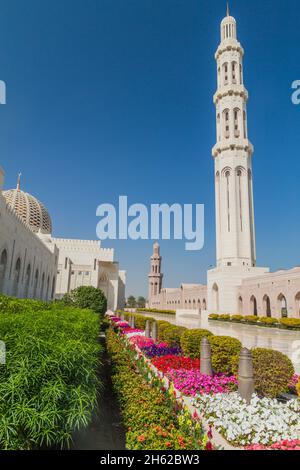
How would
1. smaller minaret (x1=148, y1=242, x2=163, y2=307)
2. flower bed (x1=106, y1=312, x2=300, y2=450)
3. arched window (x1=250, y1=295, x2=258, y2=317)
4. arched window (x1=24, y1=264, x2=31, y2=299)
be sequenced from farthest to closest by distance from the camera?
smaller minaret (x1=148, y1=242, x2=163, y2=307) → arched window (x1=250, y1=295, x2=258, y2=317) → arched window (x1=24, y1=264, x2=31, y2=299) → flower bed (x1=106, y1=312, x2=300, y2=450)

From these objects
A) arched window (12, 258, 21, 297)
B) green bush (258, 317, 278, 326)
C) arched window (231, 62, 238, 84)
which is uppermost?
arched window (231, 62, 238, 84)

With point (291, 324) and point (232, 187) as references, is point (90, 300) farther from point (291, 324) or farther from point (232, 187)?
point (232, 187)

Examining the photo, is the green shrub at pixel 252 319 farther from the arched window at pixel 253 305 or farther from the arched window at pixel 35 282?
the arched window at pixel 35 282

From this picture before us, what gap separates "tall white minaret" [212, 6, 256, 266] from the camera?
3075 cm

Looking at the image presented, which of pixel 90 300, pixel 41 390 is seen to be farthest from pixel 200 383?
pixel 90 300

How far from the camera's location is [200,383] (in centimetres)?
530

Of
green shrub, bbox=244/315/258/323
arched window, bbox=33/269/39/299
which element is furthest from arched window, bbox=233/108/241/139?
arched window, bbox=33/269/39/299

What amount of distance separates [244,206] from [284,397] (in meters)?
27.8

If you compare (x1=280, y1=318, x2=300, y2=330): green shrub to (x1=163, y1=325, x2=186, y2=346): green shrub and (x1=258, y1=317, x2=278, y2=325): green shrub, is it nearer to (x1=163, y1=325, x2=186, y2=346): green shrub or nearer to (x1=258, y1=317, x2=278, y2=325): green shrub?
(x1=258, y1=317, x2=278, y2=325): green shrub

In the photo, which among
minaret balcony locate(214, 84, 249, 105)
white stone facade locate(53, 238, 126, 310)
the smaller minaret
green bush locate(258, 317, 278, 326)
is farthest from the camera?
the smaller minaret

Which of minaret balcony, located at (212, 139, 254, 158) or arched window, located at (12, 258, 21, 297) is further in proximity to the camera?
minaret balcony, located at (212, 139, 254, 158)

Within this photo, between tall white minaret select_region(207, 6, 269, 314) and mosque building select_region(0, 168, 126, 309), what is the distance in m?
16.4

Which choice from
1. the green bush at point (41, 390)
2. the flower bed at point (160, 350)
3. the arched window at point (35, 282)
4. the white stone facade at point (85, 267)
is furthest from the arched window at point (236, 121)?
the green bush at point (41, 390)
